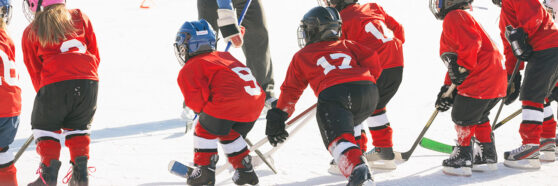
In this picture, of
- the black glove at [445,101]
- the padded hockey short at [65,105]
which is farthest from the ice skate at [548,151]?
A: the padded hockey short at [65,105]

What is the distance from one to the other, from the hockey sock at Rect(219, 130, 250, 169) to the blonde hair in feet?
3.49

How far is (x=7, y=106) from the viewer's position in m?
3.45

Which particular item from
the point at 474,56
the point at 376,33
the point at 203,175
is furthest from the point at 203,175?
the point at 474,56

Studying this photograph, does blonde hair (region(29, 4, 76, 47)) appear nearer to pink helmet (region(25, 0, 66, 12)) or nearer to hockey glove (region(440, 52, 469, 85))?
pink helmet (region(25, 0, 66, 12))

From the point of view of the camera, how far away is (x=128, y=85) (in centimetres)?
666

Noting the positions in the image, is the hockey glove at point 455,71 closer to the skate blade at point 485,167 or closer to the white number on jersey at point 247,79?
the skate blade at point 485,167

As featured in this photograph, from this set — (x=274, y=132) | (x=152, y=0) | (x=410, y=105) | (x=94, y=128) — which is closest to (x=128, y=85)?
(x=94, y=128)

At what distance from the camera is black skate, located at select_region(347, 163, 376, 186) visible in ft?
10.0

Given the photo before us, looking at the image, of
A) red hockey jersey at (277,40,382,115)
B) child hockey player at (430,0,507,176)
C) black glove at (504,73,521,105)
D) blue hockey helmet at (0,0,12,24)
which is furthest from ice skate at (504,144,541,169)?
blue hockey helmet at (0,0,12,24)

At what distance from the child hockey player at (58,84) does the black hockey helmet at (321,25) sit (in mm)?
1262

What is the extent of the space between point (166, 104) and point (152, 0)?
547 centimetres

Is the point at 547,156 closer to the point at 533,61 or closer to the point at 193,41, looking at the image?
the point at 533,61

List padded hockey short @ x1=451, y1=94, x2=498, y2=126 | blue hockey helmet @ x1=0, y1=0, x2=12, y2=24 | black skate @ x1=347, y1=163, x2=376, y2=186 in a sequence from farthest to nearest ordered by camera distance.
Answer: padded hockey short @ x1=451, y1=94, x2=498, y2=126 → blue hockey helmet @ x1=0, y1=0, x2=12, y2=24 → black skate @ x1=347, y1=163, x2=376, y2=186

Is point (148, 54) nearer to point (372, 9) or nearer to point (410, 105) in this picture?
point (410, 105)
